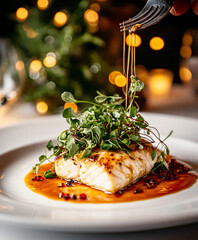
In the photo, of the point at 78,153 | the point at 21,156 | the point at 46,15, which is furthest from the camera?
the point at 46,15

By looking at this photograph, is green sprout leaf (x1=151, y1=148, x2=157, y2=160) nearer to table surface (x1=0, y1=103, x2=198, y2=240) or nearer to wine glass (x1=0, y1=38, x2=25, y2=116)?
table surface (x1=0, y1=103, x2=198, y2=240)

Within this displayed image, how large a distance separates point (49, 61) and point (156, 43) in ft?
9.36

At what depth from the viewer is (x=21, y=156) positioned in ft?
6.95

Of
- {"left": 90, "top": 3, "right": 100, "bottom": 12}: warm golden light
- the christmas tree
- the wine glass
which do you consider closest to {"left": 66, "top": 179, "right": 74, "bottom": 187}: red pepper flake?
the wine glass

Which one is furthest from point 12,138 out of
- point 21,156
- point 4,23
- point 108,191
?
point 4,23

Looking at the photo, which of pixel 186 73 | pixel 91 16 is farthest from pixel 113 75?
pixel 186 73

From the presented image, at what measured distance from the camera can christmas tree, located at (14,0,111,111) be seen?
9.97 ft

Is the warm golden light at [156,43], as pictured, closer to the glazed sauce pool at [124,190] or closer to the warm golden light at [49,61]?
the warm golden light at [49,61]

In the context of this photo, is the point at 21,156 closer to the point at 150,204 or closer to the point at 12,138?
the point at 12,138

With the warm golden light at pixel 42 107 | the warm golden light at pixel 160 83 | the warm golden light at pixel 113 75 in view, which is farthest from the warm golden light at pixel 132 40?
the warm golden light at pixel 42 107

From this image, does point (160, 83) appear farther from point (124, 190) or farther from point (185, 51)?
point (124, 190)

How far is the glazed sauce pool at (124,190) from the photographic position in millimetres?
1481

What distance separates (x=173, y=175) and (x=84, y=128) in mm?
524

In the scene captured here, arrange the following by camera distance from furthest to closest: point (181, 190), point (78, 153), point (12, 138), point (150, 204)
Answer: point (12, 138) < point (78, 153) < point (181, 190) < point (150, 204)
